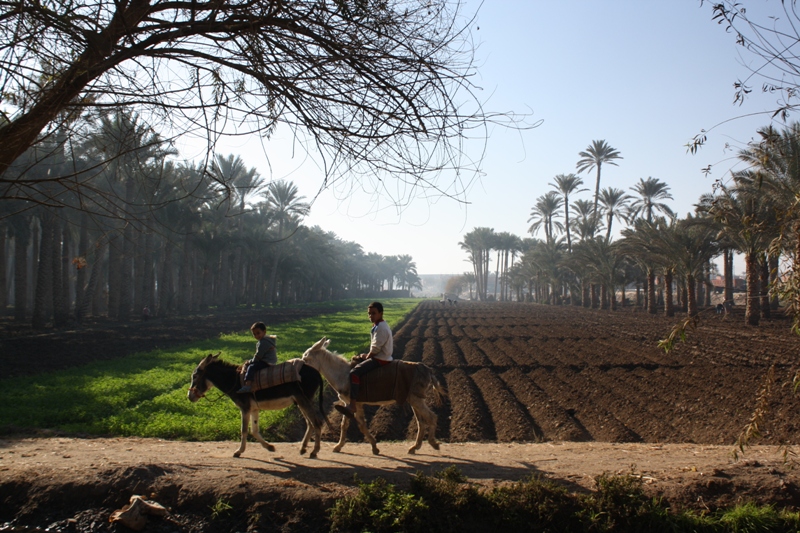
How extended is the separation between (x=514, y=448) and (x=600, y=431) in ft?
9.30

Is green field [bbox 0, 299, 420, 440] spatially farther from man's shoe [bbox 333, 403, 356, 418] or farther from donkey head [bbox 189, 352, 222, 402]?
man's shoe [bbox 333, 403, 356, 418]

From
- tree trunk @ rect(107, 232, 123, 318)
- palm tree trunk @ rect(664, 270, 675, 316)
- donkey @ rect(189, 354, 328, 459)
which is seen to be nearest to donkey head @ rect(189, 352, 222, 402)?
donkey @ rect(189, 354, 328, 459)

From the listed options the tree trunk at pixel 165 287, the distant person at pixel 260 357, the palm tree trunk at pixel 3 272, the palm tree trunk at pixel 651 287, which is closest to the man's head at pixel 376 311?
the distant person at pixel 260 357

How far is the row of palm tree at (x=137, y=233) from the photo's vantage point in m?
5.64

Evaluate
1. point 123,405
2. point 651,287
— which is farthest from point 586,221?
point 123,405

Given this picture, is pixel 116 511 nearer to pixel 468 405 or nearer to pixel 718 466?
pixel 718 466

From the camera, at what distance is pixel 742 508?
5.61m

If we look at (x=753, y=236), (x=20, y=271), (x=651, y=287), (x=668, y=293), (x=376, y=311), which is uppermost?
(x=753, y=236)

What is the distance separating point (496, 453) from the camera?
832 centimetres

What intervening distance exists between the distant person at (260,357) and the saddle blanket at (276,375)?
66 mm

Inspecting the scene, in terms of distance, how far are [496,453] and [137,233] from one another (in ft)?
119

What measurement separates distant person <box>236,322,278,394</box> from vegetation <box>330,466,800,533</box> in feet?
8.68

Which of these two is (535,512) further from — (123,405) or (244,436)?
(123,405)

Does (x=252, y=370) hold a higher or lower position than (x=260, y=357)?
lower
